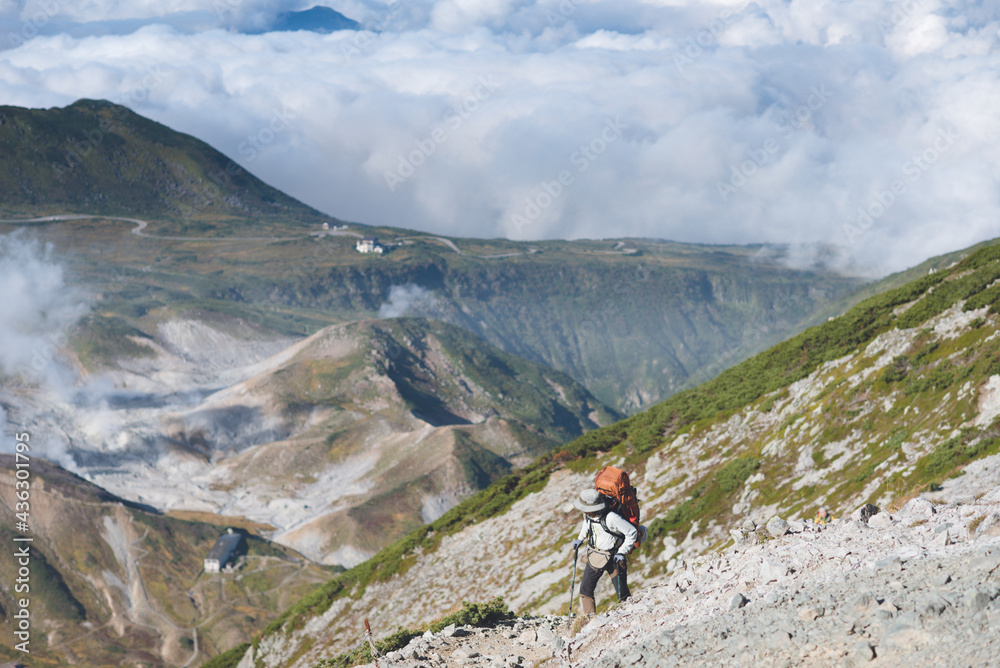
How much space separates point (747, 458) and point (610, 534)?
19.1m

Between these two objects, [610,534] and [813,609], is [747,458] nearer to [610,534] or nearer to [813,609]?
[610,534]

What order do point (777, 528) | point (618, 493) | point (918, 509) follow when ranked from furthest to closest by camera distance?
point (777, 528)
point (618, 493)
point (918, 509)

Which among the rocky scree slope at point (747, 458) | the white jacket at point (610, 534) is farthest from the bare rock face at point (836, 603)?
the rocky scree slope at point (747, 458)

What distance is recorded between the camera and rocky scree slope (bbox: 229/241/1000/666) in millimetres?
24406

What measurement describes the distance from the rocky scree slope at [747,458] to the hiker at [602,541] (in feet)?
20.6

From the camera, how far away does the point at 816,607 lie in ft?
37.1

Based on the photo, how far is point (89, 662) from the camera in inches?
4528

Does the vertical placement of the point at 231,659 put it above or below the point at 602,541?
below

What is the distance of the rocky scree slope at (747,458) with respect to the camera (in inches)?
961

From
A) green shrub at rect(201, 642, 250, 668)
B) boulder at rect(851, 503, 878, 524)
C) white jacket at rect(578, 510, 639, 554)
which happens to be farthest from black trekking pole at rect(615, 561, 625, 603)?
green shrub at rect(201, 642, 250, 668)

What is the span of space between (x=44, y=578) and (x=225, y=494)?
5132 centimetres

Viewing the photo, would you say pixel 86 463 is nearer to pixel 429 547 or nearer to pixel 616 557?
pixel 429 547

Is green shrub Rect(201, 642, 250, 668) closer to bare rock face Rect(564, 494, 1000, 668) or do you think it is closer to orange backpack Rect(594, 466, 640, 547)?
bare rock face Rect(564, 494, 1000, 668)

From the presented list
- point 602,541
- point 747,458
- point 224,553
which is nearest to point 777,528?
point 602,541
